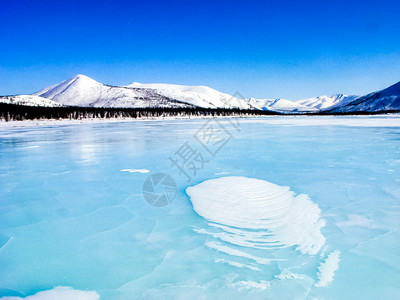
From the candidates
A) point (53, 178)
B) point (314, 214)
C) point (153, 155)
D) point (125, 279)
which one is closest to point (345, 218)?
point (314, 214)

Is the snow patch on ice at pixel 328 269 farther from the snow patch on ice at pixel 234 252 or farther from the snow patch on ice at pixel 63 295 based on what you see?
the snow patch on ice at pixel 63 295

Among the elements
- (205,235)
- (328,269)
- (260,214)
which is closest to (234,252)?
(205,235)

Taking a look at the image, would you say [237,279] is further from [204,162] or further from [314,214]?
[204,162]

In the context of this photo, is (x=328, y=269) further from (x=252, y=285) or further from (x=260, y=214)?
(x=260, y=214)

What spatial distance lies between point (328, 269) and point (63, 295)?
11.2ft

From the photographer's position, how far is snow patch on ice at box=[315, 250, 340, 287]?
11.0ft

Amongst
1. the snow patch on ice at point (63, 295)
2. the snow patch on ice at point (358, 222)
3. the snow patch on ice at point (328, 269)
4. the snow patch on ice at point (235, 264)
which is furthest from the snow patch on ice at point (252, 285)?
the snow patch on ice at point (358, 222)

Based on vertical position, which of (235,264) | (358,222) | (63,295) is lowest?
(63,295)

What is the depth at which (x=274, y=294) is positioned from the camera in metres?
3.16

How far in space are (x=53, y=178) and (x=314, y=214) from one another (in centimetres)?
801

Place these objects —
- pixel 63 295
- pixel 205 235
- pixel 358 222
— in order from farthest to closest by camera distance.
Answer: pixel 358 222 → pixel 205 235 → pixel 63 295

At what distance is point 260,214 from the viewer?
5.52m

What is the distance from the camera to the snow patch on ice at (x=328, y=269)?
11.0 feet

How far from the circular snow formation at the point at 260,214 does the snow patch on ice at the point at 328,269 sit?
0.87 feet
